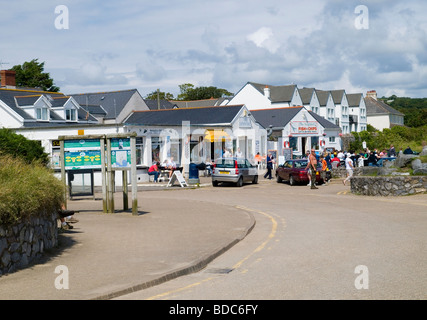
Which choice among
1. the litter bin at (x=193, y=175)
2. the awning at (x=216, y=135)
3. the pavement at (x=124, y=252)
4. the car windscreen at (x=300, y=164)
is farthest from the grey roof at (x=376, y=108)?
the pavement at (x=124, y=252)

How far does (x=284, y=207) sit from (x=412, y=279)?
490 inches

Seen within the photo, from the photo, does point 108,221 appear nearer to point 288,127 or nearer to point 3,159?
point 3,159

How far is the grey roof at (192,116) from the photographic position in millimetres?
47844

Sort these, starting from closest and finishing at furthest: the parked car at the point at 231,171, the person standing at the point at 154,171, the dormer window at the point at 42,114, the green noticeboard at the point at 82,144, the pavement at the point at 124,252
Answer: the pavement at the point at 124,252
the green noticeboard at the point at 82,144
the parked car at the point at 231,171
the person standing at the point at 154,171
the dormer window at the point at 42,114

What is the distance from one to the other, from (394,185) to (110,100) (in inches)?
1740

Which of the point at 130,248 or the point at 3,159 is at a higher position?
the point at 3,159

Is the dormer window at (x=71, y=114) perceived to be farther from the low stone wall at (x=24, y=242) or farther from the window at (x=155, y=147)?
the low stone wall at (x=24, y=242)

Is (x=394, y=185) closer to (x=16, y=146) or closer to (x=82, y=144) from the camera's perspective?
(x=82, y=144)

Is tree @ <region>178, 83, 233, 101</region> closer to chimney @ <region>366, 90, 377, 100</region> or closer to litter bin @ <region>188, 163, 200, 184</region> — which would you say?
chimney @ <region>366, 90, 377, 100</region>

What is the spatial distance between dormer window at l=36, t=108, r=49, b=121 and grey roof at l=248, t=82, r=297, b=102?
36.4 metres

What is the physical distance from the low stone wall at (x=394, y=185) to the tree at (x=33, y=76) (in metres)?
61.8
